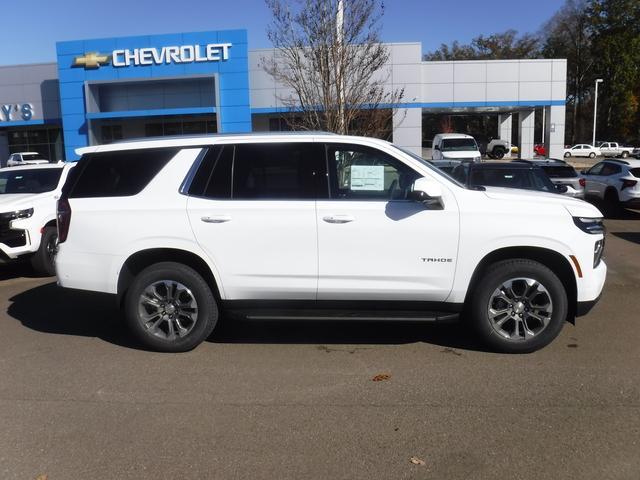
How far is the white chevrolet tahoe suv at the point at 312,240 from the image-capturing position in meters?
5.06

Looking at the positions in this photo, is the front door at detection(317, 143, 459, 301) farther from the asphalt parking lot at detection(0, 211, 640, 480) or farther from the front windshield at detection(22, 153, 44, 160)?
the front windshield at detection(22, 153, 44, 160)

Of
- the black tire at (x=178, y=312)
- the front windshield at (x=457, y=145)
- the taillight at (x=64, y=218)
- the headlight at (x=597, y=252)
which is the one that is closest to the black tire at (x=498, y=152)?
the front windshield at (x=457, y=145)

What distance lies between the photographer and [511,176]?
10.6 meters

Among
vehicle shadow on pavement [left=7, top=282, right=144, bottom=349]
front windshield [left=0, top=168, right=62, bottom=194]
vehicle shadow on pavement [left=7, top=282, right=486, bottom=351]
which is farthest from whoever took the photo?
front windshield [left=0, top=168, right=62, bottom=194]

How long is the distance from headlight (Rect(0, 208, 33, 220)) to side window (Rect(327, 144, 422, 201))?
561 centimetres

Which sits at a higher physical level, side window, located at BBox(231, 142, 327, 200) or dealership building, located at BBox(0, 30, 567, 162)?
dealership building, located at BBox(0, 30, 567, 162)

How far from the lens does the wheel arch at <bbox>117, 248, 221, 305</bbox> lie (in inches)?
212

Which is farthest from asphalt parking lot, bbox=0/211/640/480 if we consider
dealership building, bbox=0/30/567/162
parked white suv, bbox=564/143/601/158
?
parked white suv, bbox=564/143/601/158

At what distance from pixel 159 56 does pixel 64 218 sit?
28296 millimetres

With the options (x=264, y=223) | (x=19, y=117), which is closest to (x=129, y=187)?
(x=264, y=223)

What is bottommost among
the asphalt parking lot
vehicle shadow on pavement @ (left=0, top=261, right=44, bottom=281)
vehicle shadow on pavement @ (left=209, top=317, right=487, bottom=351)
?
the asphalt parking lot

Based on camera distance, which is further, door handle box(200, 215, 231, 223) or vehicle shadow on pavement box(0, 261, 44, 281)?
vehicle shadow on pavement box(0, 261, 44, 281)

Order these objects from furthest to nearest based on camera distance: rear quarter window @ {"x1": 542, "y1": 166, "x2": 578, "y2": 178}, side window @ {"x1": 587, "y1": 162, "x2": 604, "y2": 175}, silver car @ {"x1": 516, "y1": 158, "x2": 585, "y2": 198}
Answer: side window @ {"x1": 587, "y1": 162, "x2": 604, "y2": 175}, rear quarter window @ {"x1": 542, "y1": 166, "x2": 578, "y2": 178}, silver car @ {"x1": 516, "y1": 158, "x2": 585, "y2": 198}

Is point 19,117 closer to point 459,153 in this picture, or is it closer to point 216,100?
point 216,100
